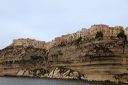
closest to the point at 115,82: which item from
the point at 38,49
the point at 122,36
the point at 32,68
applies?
the point at 122,36

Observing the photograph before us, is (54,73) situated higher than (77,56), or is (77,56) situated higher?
(77,56)

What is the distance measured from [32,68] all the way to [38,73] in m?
8.32

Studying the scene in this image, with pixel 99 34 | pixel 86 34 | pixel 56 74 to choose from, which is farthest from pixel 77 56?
pixel 56 74

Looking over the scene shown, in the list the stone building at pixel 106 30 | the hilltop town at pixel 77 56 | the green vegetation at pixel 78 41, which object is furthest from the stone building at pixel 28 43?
the stone building at pixel 106 30

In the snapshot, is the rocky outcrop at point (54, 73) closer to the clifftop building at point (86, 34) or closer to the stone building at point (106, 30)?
the clifftop building at point (86, 34)

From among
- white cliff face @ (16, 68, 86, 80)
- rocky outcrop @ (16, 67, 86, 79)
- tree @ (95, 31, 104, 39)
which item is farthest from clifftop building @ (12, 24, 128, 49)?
white cliff face @ (16, 68, 86, 80)

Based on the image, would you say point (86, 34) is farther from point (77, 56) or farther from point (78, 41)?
point (77, 56)

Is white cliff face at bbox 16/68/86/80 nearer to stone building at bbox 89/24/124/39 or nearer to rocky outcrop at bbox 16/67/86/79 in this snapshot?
rocky outcrop at bbox 16/67/86/79

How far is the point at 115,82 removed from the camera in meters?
84.2

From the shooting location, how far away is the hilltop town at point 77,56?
87000 millimetres

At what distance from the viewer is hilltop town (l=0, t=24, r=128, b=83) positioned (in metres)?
87.0

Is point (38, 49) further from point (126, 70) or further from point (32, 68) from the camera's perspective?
point (126, 70)

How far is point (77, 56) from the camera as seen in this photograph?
344ft

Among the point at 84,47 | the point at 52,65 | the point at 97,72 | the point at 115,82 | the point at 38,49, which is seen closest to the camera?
the point at 115,82
